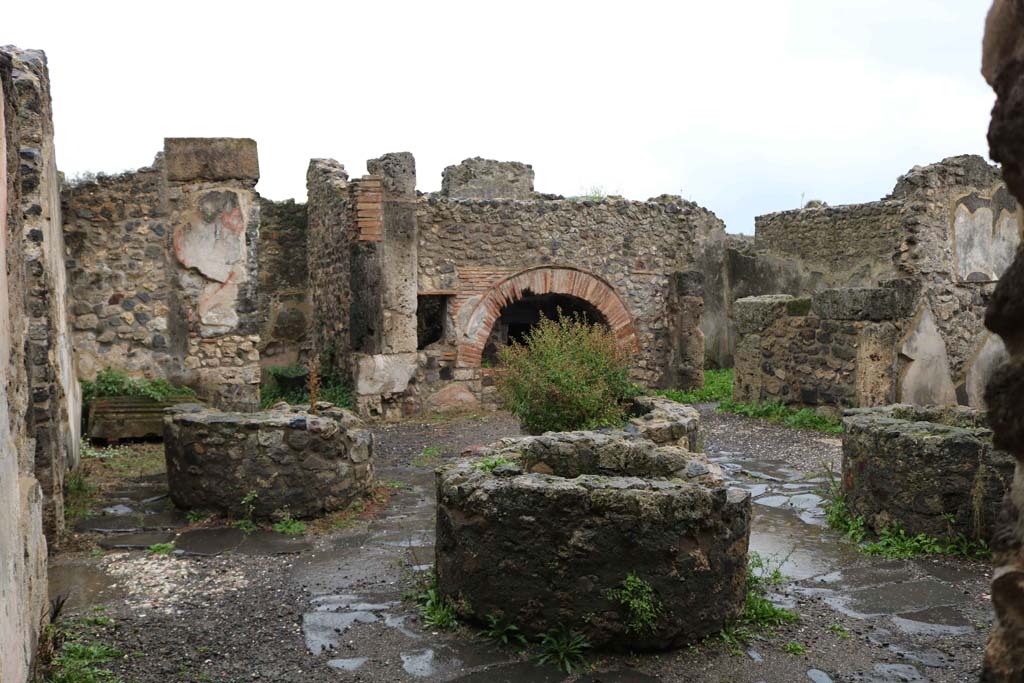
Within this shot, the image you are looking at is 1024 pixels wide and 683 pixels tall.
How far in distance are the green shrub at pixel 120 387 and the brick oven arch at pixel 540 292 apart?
3.92 metres

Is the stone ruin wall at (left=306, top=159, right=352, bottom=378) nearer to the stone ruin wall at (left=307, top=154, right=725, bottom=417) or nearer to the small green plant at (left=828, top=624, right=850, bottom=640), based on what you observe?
the stone ruin wall at (left=307, top=154, right=725, bottom=417)

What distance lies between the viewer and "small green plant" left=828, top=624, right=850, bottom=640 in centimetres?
402

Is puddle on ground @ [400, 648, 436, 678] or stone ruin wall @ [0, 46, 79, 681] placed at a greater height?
stone ruin wall @ [0, 46, 79, 681]

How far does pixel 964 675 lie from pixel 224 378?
774cm

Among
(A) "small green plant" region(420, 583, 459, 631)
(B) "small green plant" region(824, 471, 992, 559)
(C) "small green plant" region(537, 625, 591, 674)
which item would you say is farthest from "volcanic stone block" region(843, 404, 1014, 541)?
(A) "small green plant" region(420, 583, 459, 631)

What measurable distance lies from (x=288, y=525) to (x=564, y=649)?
2782 millimetres

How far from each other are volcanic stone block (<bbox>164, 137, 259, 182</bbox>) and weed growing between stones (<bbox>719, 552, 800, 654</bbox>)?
6.87 m

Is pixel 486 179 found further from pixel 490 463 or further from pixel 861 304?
pixel 490 463

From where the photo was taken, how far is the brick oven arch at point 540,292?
11.7m

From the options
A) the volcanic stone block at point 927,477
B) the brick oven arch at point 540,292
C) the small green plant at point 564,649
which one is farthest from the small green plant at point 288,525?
the brick oven arch at point 540,292

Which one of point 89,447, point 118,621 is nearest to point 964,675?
point 118,621

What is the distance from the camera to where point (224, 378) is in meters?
9.43

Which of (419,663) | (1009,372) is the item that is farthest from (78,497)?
(1009,372)

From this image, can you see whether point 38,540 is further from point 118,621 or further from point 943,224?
point 943,224
